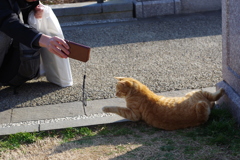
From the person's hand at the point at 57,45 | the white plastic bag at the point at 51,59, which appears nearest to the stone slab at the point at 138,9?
the white plastic bag at the point at 51,59

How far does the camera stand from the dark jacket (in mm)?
3430

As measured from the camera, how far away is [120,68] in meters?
5.62

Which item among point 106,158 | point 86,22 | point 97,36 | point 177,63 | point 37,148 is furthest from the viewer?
point 86,22

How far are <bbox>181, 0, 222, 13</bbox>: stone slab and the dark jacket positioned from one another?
4797 millimetres

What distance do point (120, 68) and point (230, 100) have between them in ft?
7.00

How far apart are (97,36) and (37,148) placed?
3983 mm

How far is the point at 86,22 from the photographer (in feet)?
27.2

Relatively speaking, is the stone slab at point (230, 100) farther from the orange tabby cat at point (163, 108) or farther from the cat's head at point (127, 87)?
the cat's head at point (127, 87)

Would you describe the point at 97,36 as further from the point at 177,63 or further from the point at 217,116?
the point at 217,116

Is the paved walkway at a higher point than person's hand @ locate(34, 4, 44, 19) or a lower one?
lower

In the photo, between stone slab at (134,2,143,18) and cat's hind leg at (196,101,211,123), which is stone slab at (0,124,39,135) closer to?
cat's hind leg at (196,101,211,123)

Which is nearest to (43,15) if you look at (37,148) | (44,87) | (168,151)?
(44,87)

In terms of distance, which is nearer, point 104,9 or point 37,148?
point 37,148

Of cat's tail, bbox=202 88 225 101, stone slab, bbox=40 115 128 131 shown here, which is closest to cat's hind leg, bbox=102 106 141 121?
stone slab, bbox=40 115 128 131
